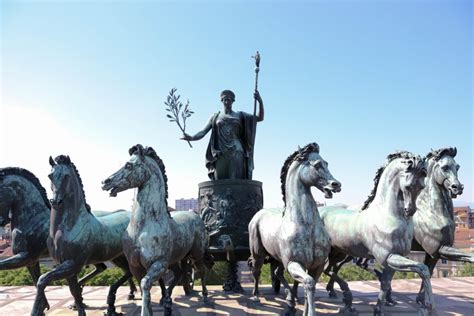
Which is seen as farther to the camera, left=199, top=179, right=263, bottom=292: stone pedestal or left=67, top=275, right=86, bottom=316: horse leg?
left=199, top=179, right=263, bottom=292: stone pedestal

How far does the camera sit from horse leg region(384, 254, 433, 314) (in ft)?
15.3

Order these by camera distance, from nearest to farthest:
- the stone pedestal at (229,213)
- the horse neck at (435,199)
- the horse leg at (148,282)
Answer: the horse leg at (148,282) → the horse neck at (435,199) → the stone pedestal at (229,213)

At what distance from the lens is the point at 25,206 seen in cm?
599

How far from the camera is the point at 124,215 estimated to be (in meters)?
6.34

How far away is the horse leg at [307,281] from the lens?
441 cm

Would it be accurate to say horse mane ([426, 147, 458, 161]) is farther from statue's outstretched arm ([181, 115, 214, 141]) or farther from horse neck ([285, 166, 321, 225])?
statue's outstretched arm ([181, 115, 214, 141])

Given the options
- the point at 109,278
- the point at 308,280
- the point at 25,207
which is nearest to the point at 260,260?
the point at 308,280

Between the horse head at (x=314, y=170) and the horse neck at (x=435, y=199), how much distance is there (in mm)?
2603

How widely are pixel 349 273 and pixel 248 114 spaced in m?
13.9

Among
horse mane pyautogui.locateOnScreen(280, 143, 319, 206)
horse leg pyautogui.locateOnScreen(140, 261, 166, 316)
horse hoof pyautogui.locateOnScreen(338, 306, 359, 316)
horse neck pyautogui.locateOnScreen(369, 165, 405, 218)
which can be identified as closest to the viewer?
horse leg pyautogui.locateOnScreen(140, 261, 166, 316)

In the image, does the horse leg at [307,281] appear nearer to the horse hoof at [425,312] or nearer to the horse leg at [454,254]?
the horse hoof at [425,312]

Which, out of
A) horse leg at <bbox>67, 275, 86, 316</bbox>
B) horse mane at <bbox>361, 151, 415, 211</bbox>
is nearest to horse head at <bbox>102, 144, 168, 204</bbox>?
horse leg at <bbox>67, 275, 86, 316</bbox>

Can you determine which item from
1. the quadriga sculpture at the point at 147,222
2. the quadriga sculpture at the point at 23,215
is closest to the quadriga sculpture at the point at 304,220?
the quadriga sculpture at the point at 147,222

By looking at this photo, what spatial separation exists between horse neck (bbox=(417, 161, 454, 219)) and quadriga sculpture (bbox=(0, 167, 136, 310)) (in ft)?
20.0
